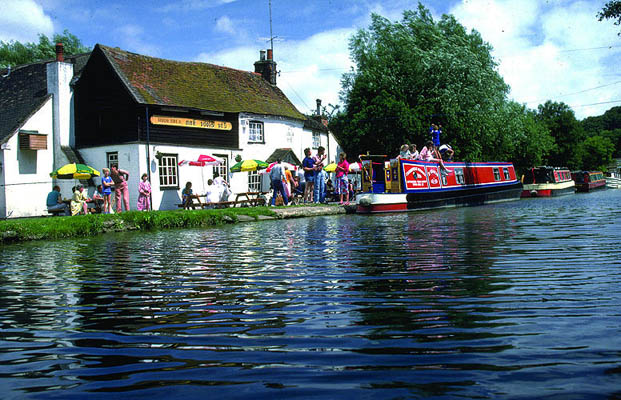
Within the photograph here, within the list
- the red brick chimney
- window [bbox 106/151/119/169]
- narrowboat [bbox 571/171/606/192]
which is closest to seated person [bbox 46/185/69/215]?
window [bbox 106/151/119/169]

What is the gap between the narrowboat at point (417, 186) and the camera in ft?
67.9

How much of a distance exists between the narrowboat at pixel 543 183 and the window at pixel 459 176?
13275 millimetres

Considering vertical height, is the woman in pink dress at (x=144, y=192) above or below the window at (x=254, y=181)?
below

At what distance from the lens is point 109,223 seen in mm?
15180

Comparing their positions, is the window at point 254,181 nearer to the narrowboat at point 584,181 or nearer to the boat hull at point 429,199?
the boat hull at point 429,199

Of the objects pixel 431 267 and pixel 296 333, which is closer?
Result: pixel 296 333

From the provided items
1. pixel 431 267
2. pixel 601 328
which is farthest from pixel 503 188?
pixel 601 328

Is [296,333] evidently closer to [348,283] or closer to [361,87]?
[348,283]

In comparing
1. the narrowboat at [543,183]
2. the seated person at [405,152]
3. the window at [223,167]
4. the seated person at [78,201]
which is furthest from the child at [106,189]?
the narrowboat at [543,183]

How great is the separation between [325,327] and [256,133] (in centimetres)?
2878

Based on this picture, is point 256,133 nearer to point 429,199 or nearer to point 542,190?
point 429,199

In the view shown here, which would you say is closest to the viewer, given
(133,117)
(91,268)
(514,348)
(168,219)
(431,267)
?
(514,348)

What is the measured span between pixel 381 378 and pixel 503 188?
28104 millimetres

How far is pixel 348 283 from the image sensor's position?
Result: 538cm
